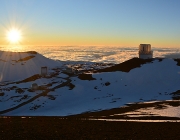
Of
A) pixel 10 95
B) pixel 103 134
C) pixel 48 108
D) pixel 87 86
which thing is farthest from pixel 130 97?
pixel 103 134

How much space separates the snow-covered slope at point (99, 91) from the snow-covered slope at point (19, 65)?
138ft

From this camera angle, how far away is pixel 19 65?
122375 millimetres

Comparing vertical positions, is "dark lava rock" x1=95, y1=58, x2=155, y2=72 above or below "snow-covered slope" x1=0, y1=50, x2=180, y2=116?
above

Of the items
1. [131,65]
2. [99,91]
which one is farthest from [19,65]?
[99,91]

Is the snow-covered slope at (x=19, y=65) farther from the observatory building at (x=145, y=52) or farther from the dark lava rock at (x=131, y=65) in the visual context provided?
the observatory building at (x=145, y=52)

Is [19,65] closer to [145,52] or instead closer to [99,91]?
[145,52]

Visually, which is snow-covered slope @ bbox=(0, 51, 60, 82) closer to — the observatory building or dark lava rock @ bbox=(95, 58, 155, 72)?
dark lava rock @ bbox=(95, 58, 155, 72)

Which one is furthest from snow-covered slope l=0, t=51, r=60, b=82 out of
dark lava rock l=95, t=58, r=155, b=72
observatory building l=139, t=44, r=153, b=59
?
observatory building l=139, t=44, r=153, b=59

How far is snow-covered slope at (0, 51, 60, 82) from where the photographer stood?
364ft

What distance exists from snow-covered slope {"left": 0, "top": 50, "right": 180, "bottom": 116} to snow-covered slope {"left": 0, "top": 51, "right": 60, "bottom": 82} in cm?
4216

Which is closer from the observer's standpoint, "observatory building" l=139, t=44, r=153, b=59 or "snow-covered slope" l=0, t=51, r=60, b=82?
"observatory building" l=139, t=44, r=153, b=59

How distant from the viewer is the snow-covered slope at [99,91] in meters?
Answer: 49.1

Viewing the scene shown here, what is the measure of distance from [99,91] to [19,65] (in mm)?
74018

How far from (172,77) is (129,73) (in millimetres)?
11487
